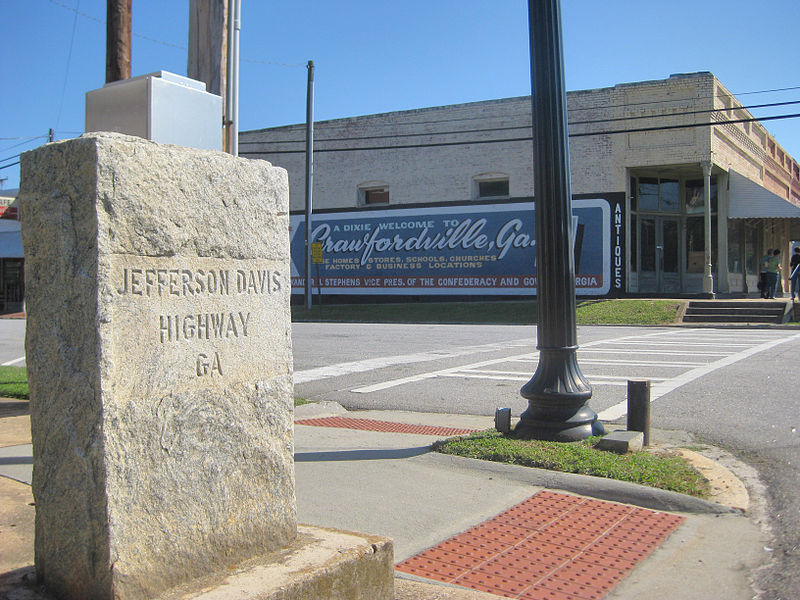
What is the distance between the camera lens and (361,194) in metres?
34.1

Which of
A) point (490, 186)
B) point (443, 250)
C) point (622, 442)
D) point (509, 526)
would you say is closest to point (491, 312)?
point (443, 250)

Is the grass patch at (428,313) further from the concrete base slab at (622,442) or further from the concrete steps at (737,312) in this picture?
the concrete base slab at (622,442)

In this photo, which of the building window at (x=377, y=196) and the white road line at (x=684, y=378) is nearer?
the white road line at (x=684, y=378)

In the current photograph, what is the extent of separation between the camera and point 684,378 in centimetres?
1056

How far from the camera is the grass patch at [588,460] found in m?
5.32

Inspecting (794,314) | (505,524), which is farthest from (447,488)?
(794,314)

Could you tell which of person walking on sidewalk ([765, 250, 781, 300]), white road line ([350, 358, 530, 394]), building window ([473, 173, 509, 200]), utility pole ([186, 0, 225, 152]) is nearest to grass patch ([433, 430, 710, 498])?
white road line ([350, 358, 530, 394])

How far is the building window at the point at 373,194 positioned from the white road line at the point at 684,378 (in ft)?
67.5

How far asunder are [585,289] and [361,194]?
11.2 metres

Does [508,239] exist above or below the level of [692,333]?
above

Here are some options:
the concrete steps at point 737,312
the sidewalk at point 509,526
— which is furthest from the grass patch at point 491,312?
the sidewalk at point 509,526

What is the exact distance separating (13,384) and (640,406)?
8613 millimetres

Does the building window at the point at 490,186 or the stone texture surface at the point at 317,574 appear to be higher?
the building window at the point at 490,186

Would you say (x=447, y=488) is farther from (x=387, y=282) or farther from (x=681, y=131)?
(x=387, y=282)
